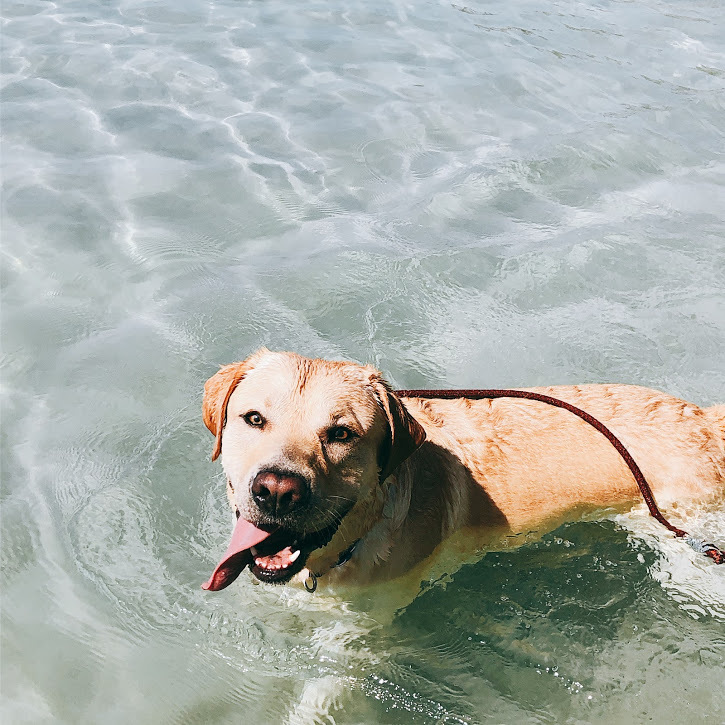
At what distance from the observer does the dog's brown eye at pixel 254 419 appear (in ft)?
13.2

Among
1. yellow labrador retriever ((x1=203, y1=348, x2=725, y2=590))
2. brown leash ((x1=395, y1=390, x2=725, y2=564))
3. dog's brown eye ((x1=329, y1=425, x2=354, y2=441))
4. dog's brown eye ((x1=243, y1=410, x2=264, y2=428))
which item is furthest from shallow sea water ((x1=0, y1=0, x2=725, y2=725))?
dog's brown eye ((x1=243, y1=410, x2=264, y2=428))

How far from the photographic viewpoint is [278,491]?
365 centimetres

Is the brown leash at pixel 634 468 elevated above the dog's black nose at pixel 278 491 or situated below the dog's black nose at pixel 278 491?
below

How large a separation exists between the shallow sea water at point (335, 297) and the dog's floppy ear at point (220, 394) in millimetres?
1289

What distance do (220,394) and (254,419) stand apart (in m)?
0.35

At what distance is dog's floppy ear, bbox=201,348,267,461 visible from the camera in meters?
4.26

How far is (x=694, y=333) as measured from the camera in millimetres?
7840

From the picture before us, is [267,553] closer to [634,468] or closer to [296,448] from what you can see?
[296,448]

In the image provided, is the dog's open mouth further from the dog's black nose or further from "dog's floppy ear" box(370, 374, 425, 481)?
"dog's floppy ear" box(370, 374, 425, 481)

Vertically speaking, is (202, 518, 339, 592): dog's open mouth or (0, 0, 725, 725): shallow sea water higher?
(202, 518, 339, 592): dog's open mouth

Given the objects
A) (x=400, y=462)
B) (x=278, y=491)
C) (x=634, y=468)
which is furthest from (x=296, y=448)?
(x=634, y=468)

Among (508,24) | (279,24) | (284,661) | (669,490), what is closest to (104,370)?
(284,661)

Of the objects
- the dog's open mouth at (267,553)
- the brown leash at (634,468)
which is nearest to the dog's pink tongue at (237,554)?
the dog's open mouth at (267,553)

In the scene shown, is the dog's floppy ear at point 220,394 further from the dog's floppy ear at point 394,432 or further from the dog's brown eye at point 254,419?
the dog's floppy ear at point 394,432
